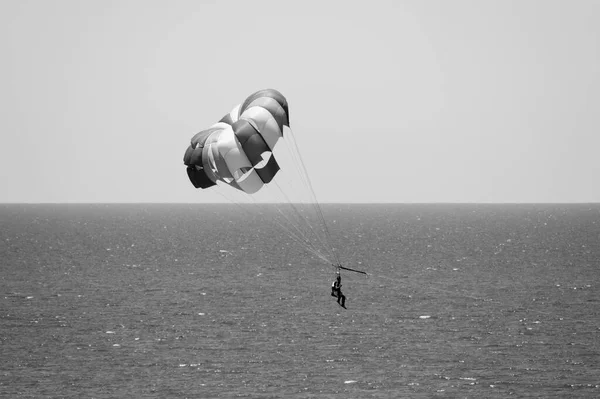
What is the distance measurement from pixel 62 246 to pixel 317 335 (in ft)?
351

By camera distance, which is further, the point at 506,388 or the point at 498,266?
the point at 498,266

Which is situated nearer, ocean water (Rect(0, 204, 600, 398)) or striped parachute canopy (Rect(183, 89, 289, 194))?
striped parachute canopy (Rect(183, 89, 289, 194))

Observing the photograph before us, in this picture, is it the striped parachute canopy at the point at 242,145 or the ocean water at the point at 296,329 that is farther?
the ocean water at the point at 296,329

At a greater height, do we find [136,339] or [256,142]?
[256,142]

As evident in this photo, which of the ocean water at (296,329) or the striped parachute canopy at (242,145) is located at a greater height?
the striped parachute canopy at (242,145)

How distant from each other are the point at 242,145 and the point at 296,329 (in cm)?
3229

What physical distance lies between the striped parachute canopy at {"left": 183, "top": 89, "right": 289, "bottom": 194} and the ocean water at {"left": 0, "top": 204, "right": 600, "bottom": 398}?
625 inches

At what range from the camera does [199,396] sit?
170ft

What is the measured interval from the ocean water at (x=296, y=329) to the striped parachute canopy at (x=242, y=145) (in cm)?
1588

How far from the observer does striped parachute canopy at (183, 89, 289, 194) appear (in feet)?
136

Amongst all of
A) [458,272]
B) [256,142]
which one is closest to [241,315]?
[256,142]

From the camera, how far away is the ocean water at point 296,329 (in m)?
54.2

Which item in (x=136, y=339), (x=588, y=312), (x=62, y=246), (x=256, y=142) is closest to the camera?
(x=256, y=142)

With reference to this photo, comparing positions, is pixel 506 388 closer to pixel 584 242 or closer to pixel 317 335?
pixel 317 335
